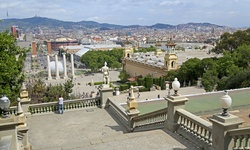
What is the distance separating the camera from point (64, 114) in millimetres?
15766

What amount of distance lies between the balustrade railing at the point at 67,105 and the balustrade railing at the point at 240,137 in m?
11.3

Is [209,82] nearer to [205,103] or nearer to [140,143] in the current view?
[205,103]

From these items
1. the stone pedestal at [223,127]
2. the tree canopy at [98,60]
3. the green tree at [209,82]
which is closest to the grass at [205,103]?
the stone pedestal at [223,127]

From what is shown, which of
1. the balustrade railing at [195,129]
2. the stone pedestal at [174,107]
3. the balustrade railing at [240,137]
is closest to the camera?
the balustrade railing at [240,137]

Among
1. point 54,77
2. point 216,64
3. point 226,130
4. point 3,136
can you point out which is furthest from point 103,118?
point 54,77

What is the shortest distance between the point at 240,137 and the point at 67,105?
12043 mm

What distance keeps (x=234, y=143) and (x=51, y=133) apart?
9.11 meters

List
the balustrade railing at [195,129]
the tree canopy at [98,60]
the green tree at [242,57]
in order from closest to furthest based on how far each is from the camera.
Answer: the balustrade railing at [195,129]
the green tree at [242,57]
the tree canopy at [98,60]

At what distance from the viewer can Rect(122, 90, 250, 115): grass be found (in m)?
13.8

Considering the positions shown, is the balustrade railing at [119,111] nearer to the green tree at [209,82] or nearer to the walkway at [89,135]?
the walkway at [89,135]

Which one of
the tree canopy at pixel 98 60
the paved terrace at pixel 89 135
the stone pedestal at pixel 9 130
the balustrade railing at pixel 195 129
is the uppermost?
A: the stone pedestal at pixel 9 130

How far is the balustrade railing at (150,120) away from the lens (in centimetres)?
1039

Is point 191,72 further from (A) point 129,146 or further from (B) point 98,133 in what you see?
(A) point 129,146

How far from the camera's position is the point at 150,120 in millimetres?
11266
